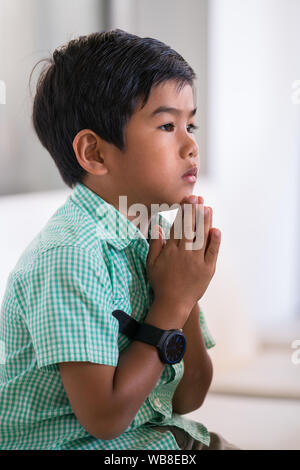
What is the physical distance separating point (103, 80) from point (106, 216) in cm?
19

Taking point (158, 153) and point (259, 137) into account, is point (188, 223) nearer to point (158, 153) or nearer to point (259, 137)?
point (158, 153)

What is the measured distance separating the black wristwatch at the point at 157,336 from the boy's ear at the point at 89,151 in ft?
0.69

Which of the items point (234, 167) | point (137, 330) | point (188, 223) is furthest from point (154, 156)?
point (234, 167)

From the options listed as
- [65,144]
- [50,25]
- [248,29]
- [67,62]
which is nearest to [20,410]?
[65,144]

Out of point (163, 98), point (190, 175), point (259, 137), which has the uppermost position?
point (259, 137)

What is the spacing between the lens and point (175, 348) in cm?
76

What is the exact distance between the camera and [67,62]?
2.68 ft

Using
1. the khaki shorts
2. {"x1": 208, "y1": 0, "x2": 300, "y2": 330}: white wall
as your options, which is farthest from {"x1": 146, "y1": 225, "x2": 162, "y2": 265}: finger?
{"x1": 208, "y1": 0, "x2": 300, "y2": 330}: white wall

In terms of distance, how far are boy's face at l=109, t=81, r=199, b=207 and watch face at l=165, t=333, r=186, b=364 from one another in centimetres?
20

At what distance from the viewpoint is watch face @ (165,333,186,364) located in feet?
2.45

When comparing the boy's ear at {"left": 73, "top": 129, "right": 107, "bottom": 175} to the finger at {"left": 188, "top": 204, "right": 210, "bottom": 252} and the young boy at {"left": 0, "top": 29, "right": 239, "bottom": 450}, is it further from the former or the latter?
the finger at {"left": 188, "top": 204, "right": 210, "bottom": 252}

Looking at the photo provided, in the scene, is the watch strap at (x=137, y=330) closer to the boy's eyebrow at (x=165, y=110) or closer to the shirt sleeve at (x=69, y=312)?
the shirt sleeve at (x=69, y=312)

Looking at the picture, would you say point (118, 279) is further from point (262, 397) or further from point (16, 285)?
point (262, 397)

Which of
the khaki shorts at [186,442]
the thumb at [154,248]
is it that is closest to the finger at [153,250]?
the thumb at [154,248]
